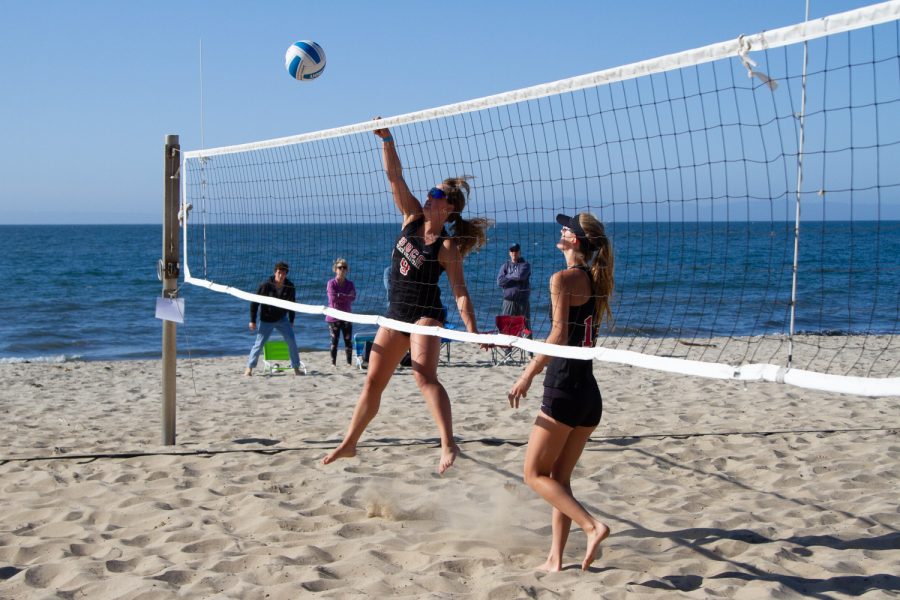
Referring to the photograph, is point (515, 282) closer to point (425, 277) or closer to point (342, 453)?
point (342, 453)

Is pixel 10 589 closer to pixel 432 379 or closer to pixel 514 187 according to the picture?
pixel 432 379

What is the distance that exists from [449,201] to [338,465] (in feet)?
6.45

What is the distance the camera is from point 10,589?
3502 millimetres

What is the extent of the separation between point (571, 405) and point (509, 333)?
7080mm

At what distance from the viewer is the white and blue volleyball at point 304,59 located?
6352 millimetres

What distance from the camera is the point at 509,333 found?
10.6 meters

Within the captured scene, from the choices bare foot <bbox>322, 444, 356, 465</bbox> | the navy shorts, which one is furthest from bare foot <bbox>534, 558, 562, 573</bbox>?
bare foot <bbox>322, 444, 356, 465</bbox>

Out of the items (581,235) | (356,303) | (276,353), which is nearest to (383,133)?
(581,235)

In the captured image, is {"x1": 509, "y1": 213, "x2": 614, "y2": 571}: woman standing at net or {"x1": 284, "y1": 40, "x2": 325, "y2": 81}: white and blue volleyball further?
{"x1": 284, "y1": 40, "x2": 325, "y2": 81}: white and blue volleyball

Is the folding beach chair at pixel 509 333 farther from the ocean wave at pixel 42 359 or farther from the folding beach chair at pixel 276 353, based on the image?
the ocean wave at pixel 42 359

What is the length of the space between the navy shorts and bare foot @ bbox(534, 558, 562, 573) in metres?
0.63

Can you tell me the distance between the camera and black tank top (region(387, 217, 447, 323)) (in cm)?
450

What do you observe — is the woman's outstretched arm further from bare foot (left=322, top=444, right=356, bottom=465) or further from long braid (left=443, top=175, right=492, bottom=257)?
bare foot (left=322, top=444, right=356, bottom=465)

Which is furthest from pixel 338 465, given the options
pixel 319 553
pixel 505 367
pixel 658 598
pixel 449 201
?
pixel 505 367
